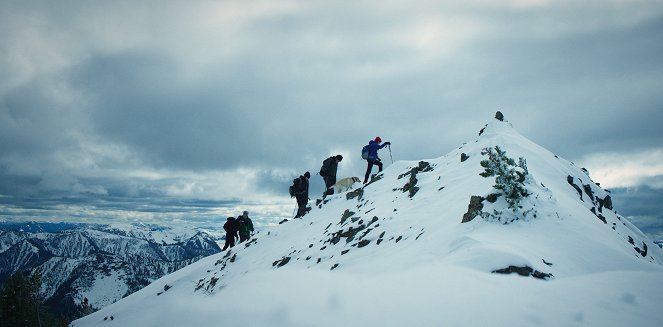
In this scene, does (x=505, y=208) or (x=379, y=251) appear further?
(x=379, y=251)

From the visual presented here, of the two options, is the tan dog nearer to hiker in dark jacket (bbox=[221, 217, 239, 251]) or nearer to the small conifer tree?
hiker in dark jacket (bbox=[221, 217, 239, 251])

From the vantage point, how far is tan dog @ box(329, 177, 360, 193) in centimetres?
2655

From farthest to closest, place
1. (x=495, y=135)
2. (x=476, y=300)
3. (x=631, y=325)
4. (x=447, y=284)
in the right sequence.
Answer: (x=495, y=135)
(x=447, y=284)
(x=476, y=300)
(x=631, y=325)

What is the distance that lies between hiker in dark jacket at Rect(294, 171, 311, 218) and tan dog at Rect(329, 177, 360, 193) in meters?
2.67

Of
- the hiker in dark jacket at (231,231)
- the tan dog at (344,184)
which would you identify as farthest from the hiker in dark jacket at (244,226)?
the tan dog at (344,184)

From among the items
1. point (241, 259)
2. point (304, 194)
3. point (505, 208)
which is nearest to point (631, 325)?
point (505, 208)

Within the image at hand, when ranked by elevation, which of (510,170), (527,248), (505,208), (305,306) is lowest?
(305,306)

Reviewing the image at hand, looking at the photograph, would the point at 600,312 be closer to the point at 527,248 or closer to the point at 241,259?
the point at 527,248

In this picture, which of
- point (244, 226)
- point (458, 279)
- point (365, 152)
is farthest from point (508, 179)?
point (244, 226)

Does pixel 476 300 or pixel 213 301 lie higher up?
pixel 476 300

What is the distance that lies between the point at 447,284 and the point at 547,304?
1534 millimetres

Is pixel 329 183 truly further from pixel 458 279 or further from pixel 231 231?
pixel 458 279

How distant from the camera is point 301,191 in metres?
25.3

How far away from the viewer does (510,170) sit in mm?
9047
